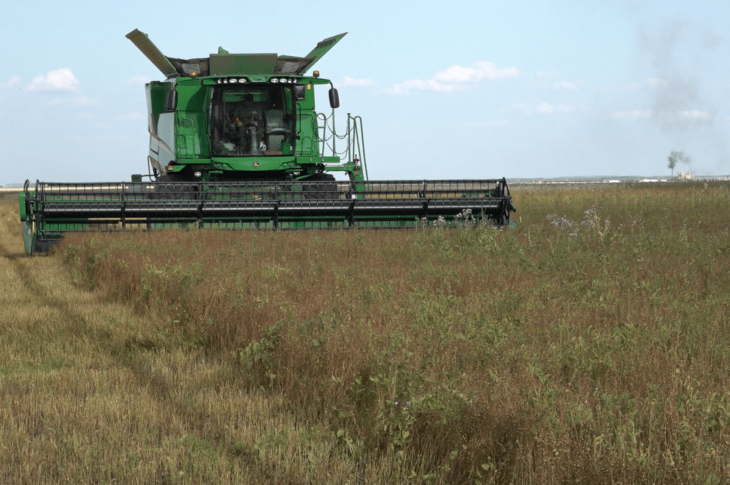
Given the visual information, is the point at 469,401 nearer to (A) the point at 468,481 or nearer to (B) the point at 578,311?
(A) the point at 468,481

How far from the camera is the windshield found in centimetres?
1639

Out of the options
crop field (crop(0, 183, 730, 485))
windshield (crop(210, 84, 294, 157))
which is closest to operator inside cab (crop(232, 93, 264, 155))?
windshield (crop(210, 84, 294, 157))

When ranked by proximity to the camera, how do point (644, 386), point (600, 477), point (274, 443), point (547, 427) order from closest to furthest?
point (600, 477) → point (547, 427) → point (274, 443) → point (644, 386)

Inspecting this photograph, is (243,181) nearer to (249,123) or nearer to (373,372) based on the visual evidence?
(249,123)

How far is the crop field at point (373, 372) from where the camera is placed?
12.6ft

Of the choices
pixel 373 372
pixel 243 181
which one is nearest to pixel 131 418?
pixel 373 372

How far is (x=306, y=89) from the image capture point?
16.7 metres

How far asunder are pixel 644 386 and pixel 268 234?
29.4 feet

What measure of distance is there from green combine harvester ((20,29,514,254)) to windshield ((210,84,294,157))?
19mm

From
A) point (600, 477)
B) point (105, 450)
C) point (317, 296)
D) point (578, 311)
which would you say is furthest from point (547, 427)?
point (317, 296)

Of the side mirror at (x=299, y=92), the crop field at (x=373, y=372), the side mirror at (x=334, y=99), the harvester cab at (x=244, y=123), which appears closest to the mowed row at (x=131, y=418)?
the crop field at (x=373, y=372)

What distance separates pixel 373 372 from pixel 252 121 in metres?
12.3

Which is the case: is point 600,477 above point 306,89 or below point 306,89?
below

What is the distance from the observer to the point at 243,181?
15359 mm
